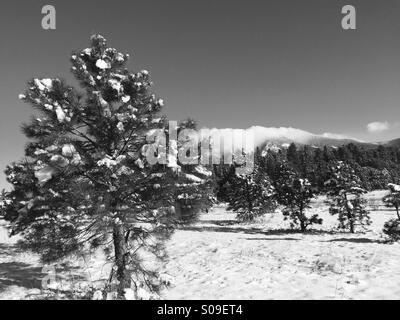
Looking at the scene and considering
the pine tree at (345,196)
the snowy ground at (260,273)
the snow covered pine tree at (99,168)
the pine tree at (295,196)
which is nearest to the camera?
the snow covered pine tree at (99,168)

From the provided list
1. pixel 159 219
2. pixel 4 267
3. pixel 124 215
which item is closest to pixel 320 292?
pixel 159 219

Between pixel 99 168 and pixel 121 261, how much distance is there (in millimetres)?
3366

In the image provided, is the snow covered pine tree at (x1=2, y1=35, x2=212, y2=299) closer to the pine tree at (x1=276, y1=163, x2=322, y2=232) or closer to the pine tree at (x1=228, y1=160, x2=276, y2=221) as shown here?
the pine tree at (x1=276, y1=163, x2=322, y2=232)

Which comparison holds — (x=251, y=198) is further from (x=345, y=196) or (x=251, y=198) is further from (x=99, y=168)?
(x=99, y=168)

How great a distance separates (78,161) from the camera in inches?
356

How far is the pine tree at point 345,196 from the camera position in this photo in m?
29.9

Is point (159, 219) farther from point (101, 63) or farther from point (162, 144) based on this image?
point (101, 63)

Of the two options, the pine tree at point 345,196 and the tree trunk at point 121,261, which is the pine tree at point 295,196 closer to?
the pine tree at point 345,196

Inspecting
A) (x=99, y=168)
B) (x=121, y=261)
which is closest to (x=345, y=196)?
(x=121, y=261)

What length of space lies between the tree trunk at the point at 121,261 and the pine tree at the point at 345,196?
82.2ft

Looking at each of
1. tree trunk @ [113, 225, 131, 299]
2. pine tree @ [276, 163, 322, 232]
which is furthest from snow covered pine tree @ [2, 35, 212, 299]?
pine tree @ [276, 163, 322, 232]

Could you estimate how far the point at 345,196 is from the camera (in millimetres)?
31062

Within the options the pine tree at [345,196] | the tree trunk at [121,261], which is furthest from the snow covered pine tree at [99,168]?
the pine tree at [345,196]
